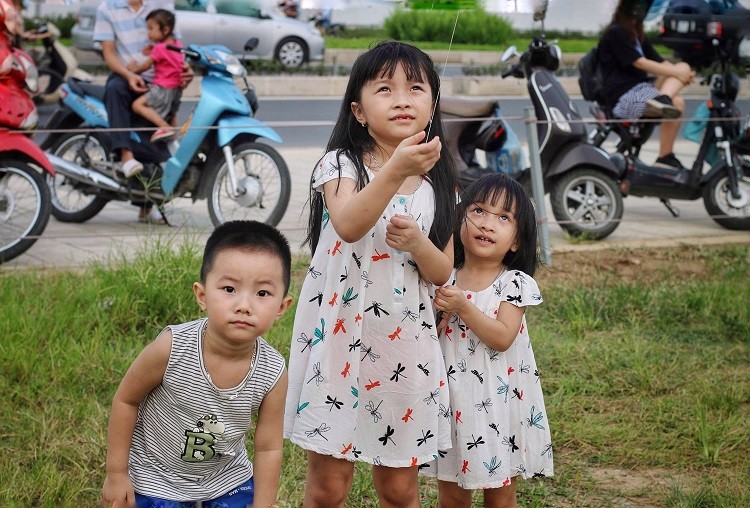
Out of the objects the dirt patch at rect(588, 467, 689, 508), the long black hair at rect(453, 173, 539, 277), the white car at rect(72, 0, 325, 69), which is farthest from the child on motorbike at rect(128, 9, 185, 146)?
the white car at rect(72, 0, 325, 69)

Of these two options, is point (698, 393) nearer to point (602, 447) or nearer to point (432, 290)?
point (602, 447)

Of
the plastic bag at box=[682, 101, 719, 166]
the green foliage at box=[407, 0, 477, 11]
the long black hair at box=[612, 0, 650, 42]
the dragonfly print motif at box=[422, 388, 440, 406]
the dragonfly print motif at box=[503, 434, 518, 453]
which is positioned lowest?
the plastic bag at box=[682, 101, 719, 166]

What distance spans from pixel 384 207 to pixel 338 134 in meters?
0.37

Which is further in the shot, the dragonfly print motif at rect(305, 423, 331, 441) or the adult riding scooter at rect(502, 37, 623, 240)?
the adult riding scooter at rect(502, 37, 623, 240)

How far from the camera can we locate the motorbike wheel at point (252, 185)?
272 inches

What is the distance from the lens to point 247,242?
2.50 meters

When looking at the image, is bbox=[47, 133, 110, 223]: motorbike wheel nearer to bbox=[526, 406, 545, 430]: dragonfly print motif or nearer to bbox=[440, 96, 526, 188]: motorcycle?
bbox=[440, 96, 526, 188]: motorcycle

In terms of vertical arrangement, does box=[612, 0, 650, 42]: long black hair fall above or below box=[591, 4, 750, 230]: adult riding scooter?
above

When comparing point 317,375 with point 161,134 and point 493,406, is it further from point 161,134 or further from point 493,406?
point 161,134

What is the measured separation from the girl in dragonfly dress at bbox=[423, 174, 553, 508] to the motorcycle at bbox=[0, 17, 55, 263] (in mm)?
3467

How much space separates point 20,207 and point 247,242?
3.86 meters

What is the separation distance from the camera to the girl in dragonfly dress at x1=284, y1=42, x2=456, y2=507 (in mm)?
2771

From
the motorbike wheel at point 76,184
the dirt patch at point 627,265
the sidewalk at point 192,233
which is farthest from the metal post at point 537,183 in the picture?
the motorbike wheel at point 76,184

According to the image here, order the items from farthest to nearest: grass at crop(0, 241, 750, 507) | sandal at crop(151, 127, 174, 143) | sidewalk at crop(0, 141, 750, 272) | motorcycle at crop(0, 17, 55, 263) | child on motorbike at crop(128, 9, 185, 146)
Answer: child on motorbike at crop(128, 9, 185, 146) < sandal at crop(151, 127, 174, 143) < sidewalk at crop(0, 141, 750, 272) < motorcycle at crop(0, 17, 55, 263) < grass at crop(0, 241, 750, 507)
